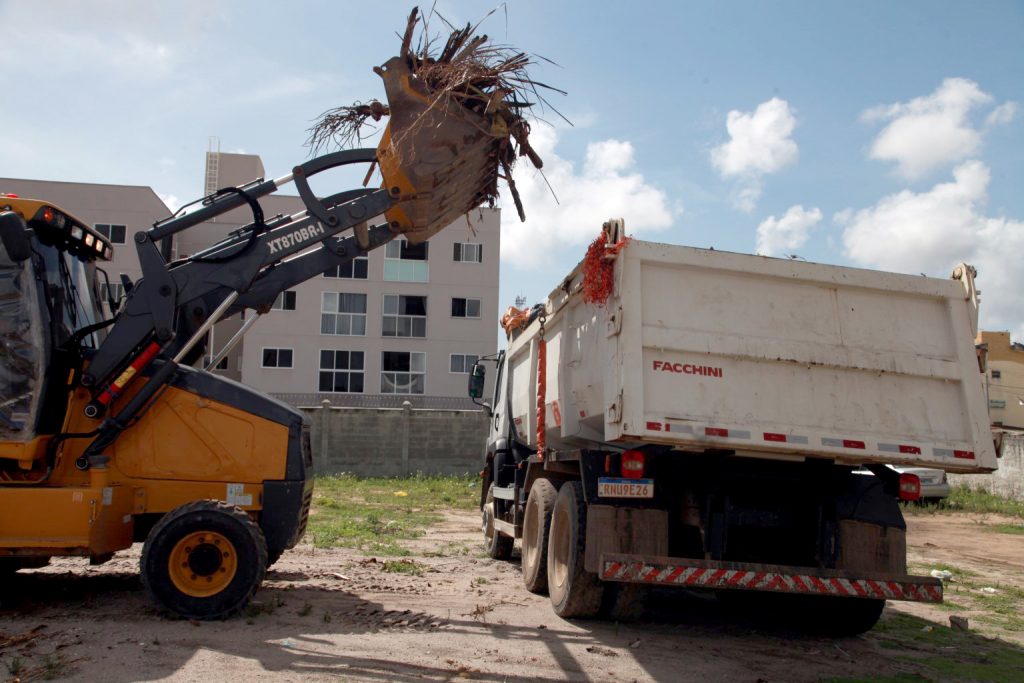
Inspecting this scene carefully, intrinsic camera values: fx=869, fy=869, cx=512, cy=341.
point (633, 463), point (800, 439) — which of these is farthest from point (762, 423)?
point (633, 463)

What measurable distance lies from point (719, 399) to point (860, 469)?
1.84m

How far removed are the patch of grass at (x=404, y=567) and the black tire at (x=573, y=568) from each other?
248cm

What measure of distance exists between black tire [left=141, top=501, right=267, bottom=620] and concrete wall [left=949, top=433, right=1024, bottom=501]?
65.7ft

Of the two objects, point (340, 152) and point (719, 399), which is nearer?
point (719, 399)

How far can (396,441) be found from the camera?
27.3 m

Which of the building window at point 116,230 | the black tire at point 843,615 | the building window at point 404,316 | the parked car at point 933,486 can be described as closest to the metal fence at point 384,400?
the building window at point 404,316

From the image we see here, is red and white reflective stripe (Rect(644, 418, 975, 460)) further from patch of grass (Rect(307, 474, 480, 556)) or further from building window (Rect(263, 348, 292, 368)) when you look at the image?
building window (Rect(263, 348, 292, 368))

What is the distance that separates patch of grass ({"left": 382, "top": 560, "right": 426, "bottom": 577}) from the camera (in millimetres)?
9664

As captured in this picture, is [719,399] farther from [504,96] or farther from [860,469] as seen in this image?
[504,96]

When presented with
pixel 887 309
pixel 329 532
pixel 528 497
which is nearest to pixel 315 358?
pixel 329 532

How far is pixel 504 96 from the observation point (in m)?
7.35

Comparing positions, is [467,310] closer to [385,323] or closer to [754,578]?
[385,323]

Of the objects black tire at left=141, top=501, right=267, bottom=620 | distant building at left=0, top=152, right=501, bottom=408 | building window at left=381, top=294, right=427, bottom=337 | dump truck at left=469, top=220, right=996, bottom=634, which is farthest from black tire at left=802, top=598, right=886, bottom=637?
building window at left=381, top=294, right=427, bottom=337

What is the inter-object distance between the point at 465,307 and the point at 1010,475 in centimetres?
2495
